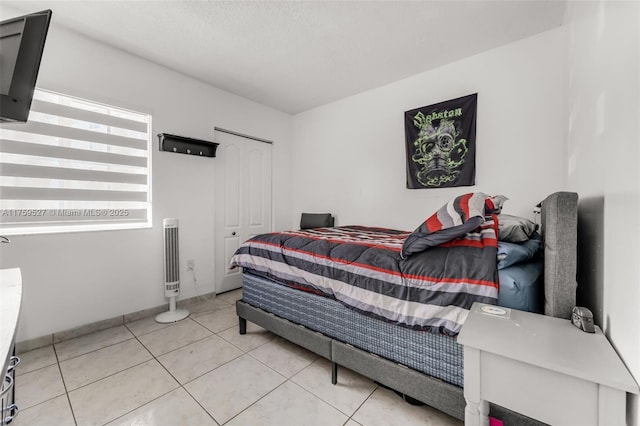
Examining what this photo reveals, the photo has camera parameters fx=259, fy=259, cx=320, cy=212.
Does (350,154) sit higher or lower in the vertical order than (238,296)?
higher

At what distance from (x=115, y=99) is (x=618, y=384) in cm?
379

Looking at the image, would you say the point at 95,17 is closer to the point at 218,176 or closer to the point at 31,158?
the point at 31,158

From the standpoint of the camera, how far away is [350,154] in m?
3.87

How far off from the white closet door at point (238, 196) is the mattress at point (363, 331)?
5.09 feet

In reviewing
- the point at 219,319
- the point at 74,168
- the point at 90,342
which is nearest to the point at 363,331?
the point at 219,319

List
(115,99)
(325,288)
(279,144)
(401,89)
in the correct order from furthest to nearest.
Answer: (279,144) → (401,89) → (115,99) → (325,288)

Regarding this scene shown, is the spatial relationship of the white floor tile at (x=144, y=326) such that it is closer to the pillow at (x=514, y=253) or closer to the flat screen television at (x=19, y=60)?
the flat screen television at (x=19, y=60)

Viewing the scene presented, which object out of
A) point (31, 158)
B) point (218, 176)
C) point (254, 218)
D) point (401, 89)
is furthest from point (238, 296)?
point (401, 89)

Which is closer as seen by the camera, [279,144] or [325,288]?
[325,288]

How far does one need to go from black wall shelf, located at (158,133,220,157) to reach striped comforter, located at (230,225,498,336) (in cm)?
199

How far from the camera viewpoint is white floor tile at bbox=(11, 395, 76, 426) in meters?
1.42

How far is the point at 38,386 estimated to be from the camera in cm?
171

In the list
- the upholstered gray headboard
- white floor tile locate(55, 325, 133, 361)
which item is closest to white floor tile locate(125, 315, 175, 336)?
white floor tile locate(55, 325, 133, 361)

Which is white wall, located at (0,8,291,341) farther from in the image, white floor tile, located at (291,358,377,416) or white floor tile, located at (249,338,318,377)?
white floor tile, located at (291,358,377,416)
